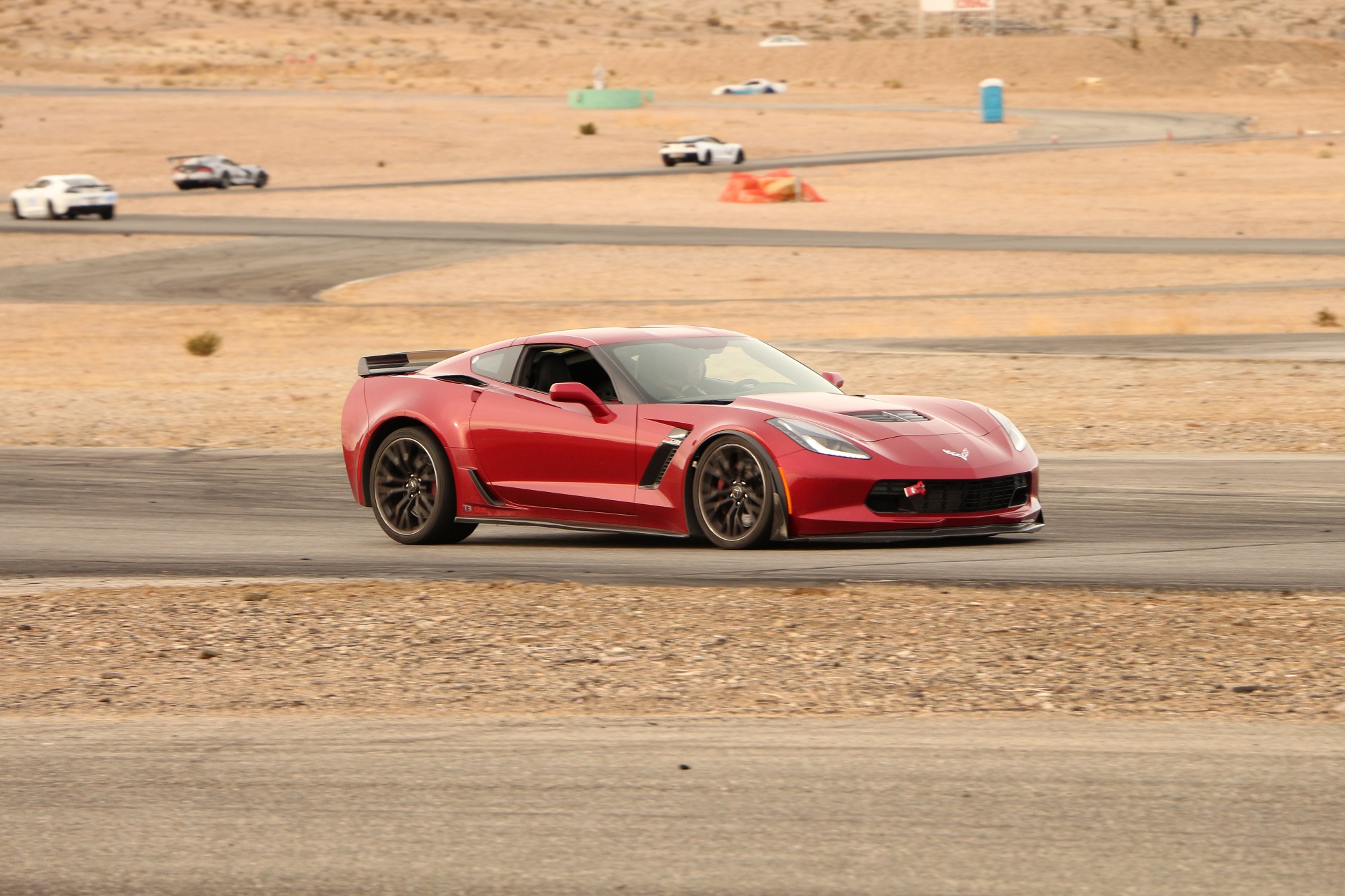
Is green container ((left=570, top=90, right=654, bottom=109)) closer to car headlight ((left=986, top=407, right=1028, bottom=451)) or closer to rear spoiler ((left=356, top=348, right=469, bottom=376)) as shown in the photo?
rear spoiler ((left=356, top=348, right=469, bottom=376))

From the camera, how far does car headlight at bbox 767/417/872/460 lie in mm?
9672

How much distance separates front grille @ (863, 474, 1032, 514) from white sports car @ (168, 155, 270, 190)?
51.7m

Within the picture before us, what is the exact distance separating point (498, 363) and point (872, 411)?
2.40 metres

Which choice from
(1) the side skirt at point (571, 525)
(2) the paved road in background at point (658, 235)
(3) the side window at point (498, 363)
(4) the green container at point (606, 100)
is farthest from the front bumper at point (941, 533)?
(4) the green container at point (606, 100)

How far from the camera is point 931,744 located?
599cm

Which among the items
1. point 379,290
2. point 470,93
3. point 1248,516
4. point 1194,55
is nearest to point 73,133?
point 470,93

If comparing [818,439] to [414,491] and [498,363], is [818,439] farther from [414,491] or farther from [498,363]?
[414,491]

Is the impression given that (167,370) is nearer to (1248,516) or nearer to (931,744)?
(1248,516)

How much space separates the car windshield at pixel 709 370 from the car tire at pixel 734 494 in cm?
52

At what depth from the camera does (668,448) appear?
Result: 10172mm

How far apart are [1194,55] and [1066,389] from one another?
95.5m

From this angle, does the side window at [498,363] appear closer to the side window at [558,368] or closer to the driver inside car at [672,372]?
the side window at [558,368]

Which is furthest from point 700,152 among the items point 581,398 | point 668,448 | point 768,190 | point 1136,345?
point 668,448

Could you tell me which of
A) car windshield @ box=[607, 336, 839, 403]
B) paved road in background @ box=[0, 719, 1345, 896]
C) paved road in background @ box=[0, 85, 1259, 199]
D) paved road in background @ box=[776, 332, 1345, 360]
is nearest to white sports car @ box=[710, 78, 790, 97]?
paved road in background @ box=[0, 85, 1259, 199]
